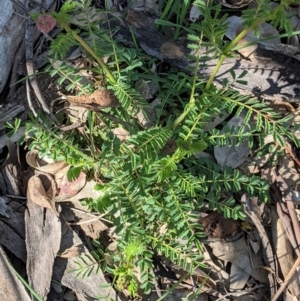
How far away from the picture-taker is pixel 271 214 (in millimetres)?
2393

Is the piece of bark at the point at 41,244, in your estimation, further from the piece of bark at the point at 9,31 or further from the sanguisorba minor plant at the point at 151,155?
the piece of bark at the point at 9,31

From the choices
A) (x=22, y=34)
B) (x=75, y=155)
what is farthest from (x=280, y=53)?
(x=22, y=34)

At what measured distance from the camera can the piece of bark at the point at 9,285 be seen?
2236mm

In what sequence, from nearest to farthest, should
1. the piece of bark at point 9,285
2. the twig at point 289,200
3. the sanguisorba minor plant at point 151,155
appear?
the sanguisorba minor plant at point 151,155, the piece of bark at point 9,285, the twig at point 289,200

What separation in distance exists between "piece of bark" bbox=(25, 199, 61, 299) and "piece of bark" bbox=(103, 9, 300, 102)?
0.91 m

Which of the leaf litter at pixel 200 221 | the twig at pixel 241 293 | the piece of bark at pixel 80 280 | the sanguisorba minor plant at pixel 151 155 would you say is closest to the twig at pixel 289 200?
the leaf litter at pixel 200 221

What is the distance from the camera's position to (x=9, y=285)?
88.5 inches

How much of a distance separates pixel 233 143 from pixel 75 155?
0.76m

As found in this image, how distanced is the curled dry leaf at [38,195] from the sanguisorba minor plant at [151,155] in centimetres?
17

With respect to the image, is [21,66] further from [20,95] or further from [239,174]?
[239,174]

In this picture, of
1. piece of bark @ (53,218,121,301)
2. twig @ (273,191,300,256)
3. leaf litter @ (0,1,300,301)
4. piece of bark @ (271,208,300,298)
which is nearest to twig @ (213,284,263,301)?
leaf litter @ (0,1,300,301)

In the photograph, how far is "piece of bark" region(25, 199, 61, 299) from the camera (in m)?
2.29

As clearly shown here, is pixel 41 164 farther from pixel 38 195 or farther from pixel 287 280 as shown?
pixel 287 280

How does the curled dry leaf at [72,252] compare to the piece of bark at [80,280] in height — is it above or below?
above
